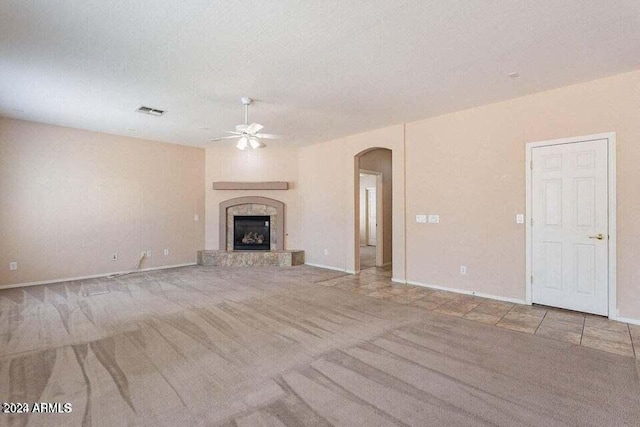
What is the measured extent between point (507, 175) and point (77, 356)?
5.27m

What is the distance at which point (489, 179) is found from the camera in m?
4.45

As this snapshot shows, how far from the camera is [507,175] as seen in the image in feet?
14.1

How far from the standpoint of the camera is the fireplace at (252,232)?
7.52 metres

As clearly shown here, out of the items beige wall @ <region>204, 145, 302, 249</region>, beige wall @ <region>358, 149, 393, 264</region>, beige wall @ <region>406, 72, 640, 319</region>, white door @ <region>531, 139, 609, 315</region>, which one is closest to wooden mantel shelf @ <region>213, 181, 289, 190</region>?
beige wall @ <region>204, 145, 302, 249</region>

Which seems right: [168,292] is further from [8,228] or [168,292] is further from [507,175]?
[507,175]

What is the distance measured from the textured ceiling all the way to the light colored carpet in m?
2.76

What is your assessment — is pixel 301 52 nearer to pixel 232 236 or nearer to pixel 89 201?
pixel 89 201

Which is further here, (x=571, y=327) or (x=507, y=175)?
(x=507, y=175)

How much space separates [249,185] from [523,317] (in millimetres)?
5838

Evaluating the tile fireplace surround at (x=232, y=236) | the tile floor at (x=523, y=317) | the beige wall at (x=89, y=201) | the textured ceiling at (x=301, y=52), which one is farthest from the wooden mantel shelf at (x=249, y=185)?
the tile floor at (x=523, y=317)

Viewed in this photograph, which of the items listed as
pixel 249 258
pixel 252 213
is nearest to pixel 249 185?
pixel 252 213

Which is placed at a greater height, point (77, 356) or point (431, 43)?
point (431, 43)

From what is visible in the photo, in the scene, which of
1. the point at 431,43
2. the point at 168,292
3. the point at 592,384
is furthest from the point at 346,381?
the point at 168,292

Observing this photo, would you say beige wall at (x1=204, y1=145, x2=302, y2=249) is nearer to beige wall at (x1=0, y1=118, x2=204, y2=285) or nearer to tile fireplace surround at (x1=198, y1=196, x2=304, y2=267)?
tile fireplace surround at (x1=198, y1=196, x2=304, y2=267)
